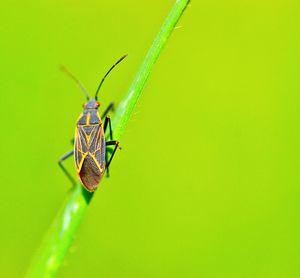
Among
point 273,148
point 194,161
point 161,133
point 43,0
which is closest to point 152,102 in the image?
point 161,133

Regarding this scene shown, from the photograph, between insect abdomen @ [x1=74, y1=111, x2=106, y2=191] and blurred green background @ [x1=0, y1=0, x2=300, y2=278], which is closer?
insect abdomen @ [x1=74, y1=111, x2=106, y2=191]

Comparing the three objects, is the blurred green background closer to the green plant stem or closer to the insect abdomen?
the insect abdomen

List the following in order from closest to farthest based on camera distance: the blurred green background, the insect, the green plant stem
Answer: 1. the green plant stem
2. the insect
3. the blurred green background

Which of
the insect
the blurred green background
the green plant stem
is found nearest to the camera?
the green plant stem

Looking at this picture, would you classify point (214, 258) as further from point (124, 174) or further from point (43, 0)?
point (43, 0)

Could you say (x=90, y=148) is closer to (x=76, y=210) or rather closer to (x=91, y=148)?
(x=91, y=148)

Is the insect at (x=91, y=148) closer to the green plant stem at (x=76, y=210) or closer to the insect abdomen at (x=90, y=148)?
the insect abdomen at (x=90, y=148)

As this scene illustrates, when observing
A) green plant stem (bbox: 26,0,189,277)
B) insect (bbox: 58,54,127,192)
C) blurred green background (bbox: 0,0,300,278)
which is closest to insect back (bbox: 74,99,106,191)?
insect (bbox: 58,54,127,192)

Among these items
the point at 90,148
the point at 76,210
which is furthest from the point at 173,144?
the point at 76,210
